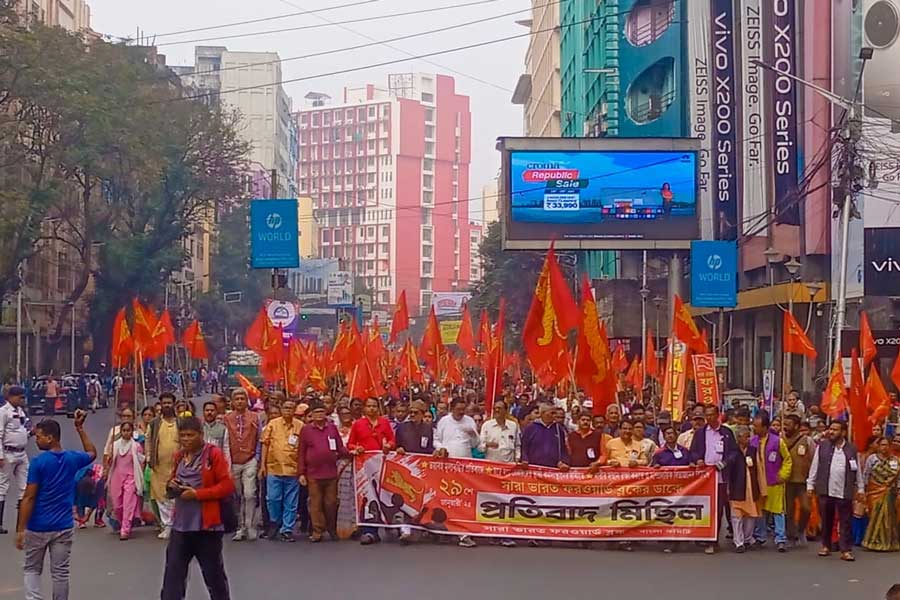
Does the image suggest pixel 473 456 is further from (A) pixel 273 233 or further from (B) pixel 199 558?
(A) pixel 273 233

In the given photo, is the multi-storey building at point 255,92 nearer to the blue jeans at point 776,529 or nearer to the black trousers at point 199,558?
the blue jeans at point 776,529

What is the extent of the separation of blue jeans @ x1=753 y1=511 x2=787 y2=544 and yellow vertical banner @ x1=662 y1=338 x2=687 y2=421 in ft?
25.7

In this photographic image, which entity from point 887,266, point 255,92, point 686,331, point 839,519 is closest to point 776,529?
point 839,519

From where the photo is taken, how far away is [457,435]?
48.8 feet

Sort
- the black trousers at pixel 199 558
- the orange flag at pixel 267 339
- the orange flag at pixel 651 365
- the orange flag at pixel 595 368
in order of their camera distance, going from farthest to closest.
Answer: the orange flag at pixel 651 365
the orange flag at pixel 267 339
the orange flag at pixel 595 368
the black trousers at pixel 199 558

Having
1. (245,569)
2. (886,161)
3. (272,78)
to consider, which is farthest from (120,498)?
(272,78)

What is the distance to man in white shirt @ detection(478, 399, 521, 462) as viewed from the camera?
14812 millimetres

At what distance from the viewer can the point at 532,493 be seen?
46.0 feet

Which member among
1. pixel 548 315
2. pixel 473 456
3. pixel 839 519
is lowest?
pixel 839 519

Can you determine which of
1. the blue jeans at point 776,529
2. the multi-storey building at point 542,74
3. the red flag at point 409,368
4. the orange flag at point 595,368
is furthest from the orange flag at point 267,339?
the multi-storey building at point 542,74

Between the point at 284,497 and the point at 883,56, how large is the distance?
22.0 m

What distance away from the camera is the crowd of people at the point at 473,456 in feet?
45.6

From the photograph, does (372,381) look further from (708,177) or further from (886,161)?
(708,177)

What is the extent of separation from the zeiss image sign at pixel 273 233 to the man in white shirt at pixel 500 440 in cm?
749
